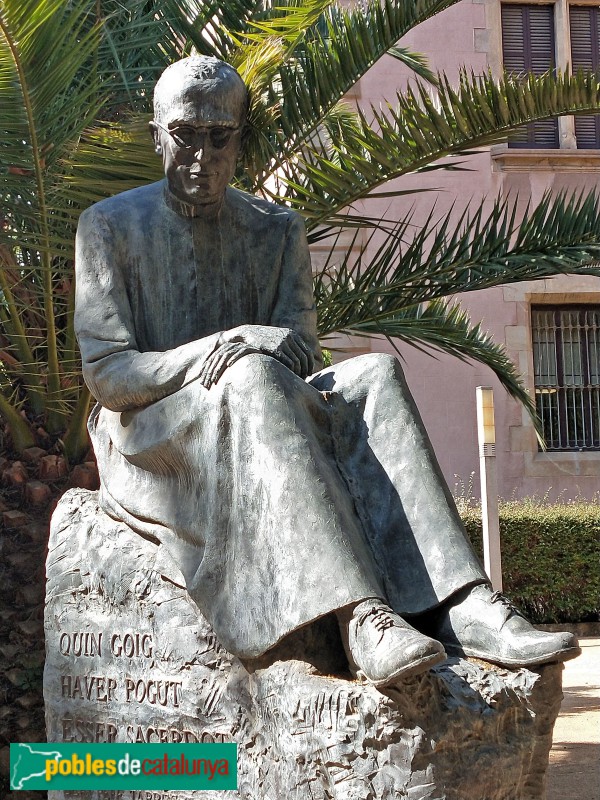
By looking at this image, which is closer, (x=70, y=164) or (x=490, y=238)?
(x=70, y=164)

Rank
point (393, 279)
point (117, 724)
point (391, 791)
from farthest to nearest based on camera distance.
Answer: point (393, 279) < point (117, 724) < point (391, 791)

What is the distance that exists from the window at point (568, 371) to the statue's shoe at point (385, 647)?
39.7 feet

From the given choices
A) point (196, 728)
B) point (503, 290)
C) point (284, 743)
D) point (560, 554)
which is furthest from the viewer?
point (503, 290)

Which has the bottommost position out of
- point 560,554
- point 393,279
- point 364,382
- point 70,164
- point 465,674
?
point 560,554

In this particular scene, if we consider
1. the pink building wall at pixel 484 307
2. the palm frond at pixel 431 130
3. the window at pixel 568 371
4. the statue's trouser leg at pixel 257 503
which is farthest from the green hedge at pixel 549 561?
the statue's trouser leg at pixel 257 503

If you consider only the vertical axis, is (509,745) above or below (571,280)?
below

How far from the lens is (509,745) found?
9.13ft

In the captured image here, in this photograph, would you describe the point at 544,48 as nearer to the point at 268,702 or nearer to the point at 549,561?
the point at 549,561

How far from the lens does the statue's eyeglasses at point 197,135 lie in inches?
135

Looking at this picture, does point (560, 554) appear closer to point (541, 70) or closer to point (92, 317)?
point (541, 70)

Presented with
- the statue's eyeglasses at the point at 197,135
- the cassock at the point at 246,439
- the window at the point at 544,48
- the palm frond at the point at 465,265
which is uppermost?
the window at the point at 544,48

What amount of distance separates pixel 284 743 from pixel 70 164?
289cm

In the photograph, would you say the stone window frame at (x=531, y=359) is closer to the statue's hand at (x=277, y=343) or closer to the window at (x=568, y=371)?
the window at (x=568, y=371)

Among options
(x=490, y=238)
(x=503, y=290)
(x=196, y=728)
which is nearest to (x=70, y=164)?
(x=490, y=238)
